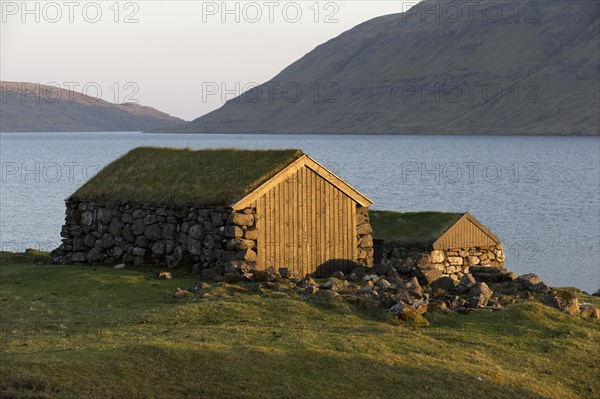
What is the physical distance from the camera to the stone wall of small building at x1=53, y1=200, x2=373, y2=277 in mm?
32250

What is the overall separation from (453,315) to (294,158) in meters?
10.4

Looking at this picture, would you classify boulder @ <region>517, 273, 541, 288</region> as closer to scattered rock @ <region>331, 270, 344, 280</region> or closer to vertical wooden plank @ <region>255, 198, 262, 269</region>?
scattered rock @ <region>331, 270, 344, 280</region>

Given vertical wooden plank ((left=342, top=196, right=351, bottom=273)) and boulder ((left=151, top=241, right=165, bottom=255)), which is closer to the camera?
boulder ((left=151, top=241, right=165, bottom=255))

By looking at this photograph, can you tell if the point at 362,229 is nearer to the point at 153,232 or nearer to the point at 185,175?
the point at 185,175

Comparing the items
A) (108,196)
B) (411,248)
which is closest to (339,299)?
(108,196)

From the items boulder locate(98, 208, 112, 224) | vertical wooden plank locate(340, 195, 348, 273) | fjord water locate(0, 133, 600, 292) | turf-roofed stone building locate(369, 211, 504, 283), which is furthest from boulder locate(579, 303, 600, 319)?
boulder locate(98, 208, 112, 224)

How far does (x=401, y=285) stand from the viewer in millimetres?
29484

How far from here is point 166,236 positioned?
114ft

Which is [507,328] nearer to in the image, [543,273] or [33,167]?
[543,273]

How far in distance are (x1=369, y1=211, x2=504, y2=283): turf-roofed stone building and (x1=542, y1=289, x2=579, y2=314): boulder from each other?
14344 millimetres

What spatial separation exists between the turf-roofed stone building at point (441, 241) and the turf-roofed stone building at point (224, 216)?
28.2 ft

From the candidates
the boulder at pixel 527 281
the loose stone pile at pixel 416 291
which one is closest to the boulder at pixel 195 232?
the loose stone pile at pixel 416 291

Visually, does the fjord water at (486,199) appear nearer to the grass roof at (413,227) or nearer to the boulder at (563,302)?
the grass roof at (413,227)

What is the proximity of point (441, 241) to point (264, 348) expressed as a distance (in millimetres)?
25976
